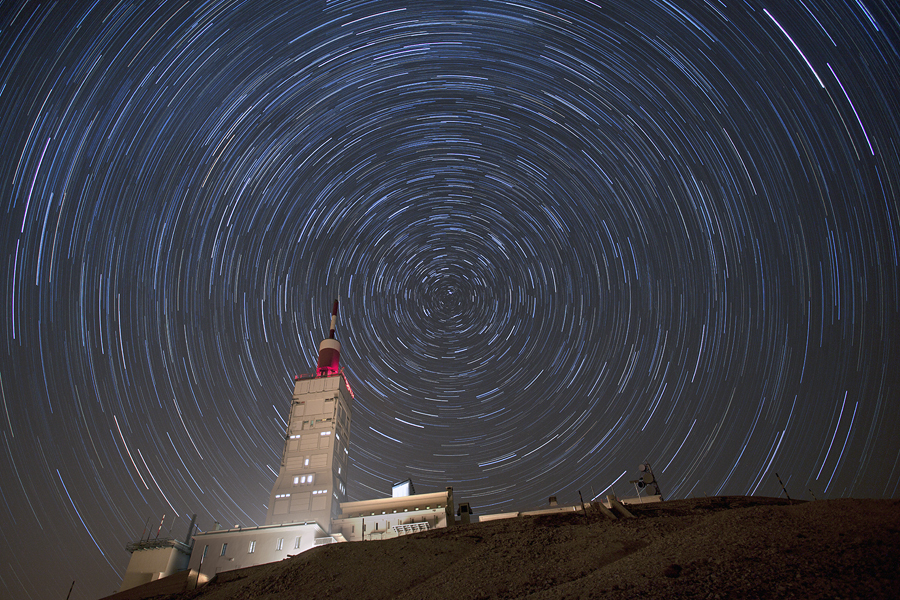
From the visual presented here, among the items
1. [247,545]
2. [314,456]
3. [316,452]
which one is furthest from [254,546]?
[316,452]

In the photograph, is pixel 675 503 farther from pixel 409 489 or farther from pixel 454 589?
pixel 409 489

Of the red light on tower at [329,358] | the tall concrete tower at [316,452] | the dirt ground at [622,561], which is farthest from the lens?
the red light on tower at [329,358]

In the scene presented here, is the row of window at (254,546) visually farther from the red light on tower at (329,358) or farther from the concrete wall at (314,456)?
the red light on tower at (329,358)

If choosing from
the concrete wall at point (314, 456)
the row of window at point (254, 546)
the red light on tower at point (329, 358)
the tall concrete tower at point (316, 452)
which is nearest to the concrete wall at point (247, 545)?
the row of window at point (254, 546)

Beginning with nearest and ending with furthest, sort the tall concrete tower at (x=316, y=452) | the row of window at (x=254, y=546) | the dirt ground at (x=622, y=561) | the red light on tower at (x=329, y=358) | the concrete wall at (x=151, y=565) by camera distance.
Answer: the dirt ground at (x=622, y=561) < the concrete wall at (x=151, y=565) < the row of window at (x=254, y=546) < the tall concrete tower at (x=316, y=452) < the red light on tower at (x=329, y=358)

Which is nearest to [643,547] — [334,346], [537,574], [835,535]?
[537,574]

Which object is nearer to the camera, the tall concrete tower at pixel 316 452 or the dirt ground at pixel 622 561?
the dirt ground at pixel 622 561
